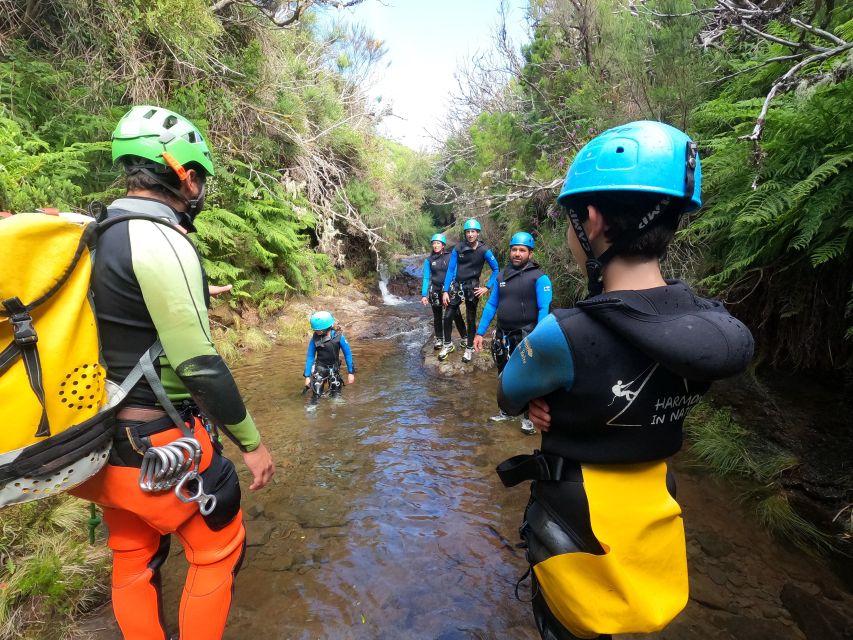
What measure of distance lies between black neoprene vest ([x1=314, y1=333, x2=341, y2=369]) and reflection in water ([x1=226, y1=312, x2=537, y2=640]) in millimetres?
631

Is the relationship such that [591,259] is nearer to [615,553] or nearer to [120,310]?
[615,553]

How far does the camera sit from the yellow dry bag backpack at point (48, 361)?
4.22 feet

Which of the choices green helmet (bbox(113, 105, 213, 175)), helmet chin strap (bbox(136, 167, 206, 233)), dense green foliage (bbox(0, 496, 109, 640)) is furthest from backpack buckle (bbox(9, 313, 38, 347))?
dense green foliage (bbox(0, 496, 109, 640))

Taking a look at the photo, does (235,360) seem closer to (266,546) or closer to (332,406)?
(332,406)

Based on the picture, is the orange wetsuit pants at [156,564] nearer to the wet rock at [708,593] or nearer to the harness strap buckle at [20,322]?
the harness strap buckle at [20,322]

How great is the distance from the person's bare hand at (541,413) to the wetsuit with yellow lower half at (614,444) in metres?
0.03

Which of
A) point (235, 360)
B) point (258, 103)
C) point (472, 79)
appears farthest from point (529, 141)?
point (235, 360)

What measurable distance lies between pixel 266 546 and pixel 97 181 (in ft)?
25.3

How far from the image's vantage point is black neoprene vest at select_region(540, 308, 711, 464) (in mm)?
1268

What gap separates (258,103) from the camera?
10023mm

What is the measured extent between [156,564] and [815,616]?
3765 mm

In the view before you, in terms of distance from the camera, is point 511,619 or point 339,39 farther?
point 339,39

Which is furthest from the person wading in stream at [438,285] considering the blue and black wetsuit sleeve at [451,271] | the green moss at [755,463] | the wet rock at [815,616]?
the wet rock at [815,616]

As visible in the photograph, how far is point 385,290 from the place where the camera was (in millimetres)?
17578
